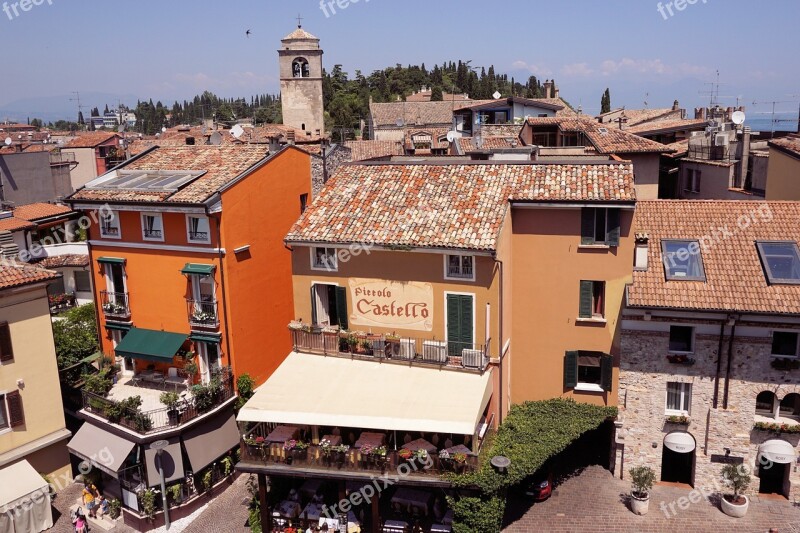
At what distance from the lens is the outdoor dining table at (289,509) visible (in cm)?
2297

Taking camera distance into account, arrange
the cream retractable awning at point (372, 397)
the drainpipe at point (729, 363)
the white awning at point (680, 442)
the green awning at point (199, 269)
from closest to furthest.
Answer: the cream retractable awning at point (372, 397), the drainpipe at point (729, 363), the white awning at point (680, 442), the green awning at point (199, 269)

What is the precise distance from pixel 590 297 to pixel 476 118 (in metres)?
32.3

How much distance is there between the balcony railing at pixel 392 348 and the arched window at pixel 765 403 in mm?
9683

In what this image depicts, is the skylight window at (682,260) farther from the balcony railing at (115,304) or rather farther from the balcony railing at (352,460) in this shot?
the balcony railing at (115,304)

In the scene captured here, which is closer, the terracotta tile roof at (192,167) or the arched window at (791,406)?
the arched window at (791,406)

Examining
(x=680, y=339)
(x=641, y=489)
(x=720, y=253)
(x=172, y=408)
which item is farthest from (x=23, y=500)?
(x=720, y=253)

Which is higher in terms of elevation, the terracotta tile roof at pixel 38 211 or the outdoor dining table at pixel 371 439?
the terracotta tile roof at pixel 38 211

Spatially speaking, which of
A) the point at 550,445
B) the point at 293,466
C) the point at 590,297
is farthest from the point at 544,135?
the point at 293,466

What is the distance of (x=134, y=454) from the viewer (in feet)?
81.2

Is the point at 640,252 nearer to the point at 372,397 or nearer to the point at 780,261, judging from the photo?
the point at 780,261

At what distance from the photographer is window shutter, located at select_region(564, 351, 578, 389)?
23.9m

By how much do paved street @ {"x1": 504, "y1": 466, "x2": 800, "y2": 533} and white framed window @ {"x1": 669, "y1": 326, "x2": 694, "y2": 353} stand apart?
5.27m

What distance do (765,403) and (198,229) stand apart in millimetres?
21555

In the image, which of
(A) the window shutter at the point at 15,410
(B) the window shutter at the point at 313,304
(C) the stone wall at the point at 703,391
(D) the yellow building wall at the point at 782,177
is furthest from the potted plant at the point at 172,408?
(D) the yellow building wall at the point at 782,177
